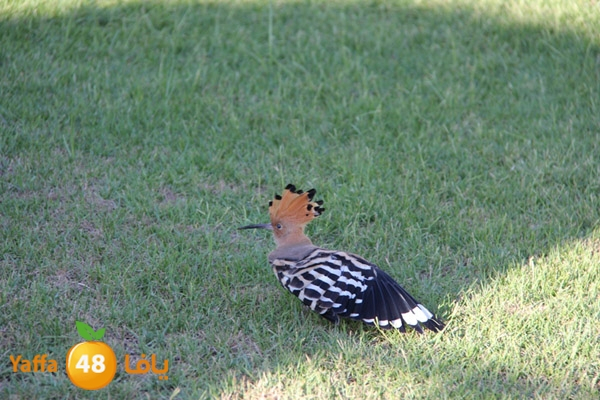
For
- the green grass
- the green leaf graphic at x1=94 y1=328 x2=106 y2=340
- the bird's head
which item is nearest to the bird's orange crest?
the bird's head

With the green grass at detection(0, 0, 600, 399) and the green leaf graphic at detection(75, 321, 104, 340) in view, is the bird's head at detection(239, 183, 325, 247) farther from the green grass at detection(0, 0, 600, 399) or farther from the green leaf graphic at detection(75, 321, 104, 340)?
the green leaf graphic at detection(75, 321, 104, 340)

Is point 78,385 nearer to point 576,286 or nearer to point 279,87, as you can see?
point 576,286

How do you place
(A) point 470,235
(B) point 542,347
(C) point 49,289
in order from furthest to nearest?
(A) point 470,235
(C) point 49,289
(B) point 542,347

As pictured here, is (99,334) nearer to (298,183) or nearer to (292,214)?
(292,214)

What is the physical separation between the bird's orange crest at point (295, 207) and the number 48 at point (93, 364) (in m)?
1.19

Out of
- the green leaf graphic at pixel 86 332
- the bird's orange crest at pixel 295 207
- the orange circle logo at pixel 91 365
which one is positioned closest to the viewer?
the orange circle logo at pixel 91 365

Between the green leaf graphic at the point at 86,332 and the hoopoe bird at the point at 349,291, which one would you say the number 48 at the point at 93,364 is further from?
the hoopoe bird at the point at 349,291

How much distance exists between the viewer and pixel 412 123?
19.0 feet

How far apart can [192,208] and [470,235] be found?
5.83 ft

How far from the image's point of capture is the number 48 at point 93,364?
11.0 feet

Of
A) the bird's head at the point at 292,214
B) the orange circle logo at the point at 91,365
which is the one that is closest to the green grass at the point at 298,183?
the orange circle logo at the point at 91,365

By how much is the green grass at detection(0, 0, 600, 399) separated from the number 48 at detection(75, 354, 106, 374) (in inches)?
3.6

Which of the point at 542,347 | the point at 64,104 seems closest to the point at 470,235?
the point at 542,347

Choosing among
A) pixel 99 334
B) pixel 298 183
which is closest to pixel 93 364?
pixel 99 334
